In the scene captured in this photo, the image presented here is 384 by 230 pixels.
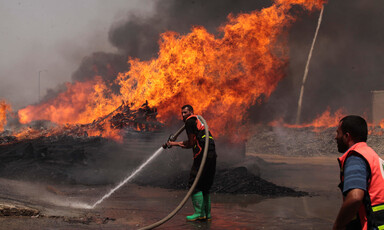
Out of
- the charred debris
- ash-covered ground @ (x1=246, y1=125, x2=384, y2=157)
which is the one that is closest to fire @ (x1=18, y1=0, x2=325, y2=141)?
the charred debris

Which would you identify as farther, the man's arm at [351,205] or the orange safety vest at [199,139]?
the orange safety vest at [199,139]

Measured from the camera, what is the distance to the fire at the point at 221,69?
13.2 metres

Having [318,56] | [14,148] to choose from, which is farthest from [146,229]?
[318,56]

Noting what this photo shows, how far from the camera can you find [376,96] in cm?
2947

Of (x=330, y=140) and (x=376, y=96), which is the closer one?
(x=330, y=140)

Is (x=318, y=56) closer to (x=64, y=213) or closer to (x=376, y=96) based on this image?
(x=376, y=96)

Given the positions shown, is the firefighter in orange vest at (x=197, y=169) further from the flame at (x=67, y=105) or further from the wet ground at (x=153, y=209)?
the flame at (x=67, y=105)

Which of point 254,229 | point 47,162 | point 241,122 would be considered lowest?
point 254,229

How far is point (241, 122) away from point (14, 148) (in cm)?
746

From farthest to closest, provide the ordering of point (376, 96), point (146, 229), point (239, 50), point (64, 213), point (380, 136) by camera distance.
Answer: point (376, 96)
point (380, 136)
point (239, 50)
point (64, 213)
point (146, 229)

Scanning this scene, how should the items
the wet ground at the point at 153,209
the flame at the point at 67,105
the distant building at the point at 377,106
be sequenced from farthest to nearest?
the distant building at the point at 377,106
the flame at the point at 67,105
the wet ground at the point at 153,209

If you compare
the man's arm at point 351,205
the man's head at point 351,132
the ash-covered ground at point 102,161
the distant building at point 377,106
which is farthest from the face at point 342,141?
the distant building at point 377,106

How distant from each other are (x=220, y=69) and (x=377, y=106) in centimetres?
2040

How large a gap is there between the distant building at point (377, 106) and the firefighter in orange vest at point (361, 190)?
96.8 feet
